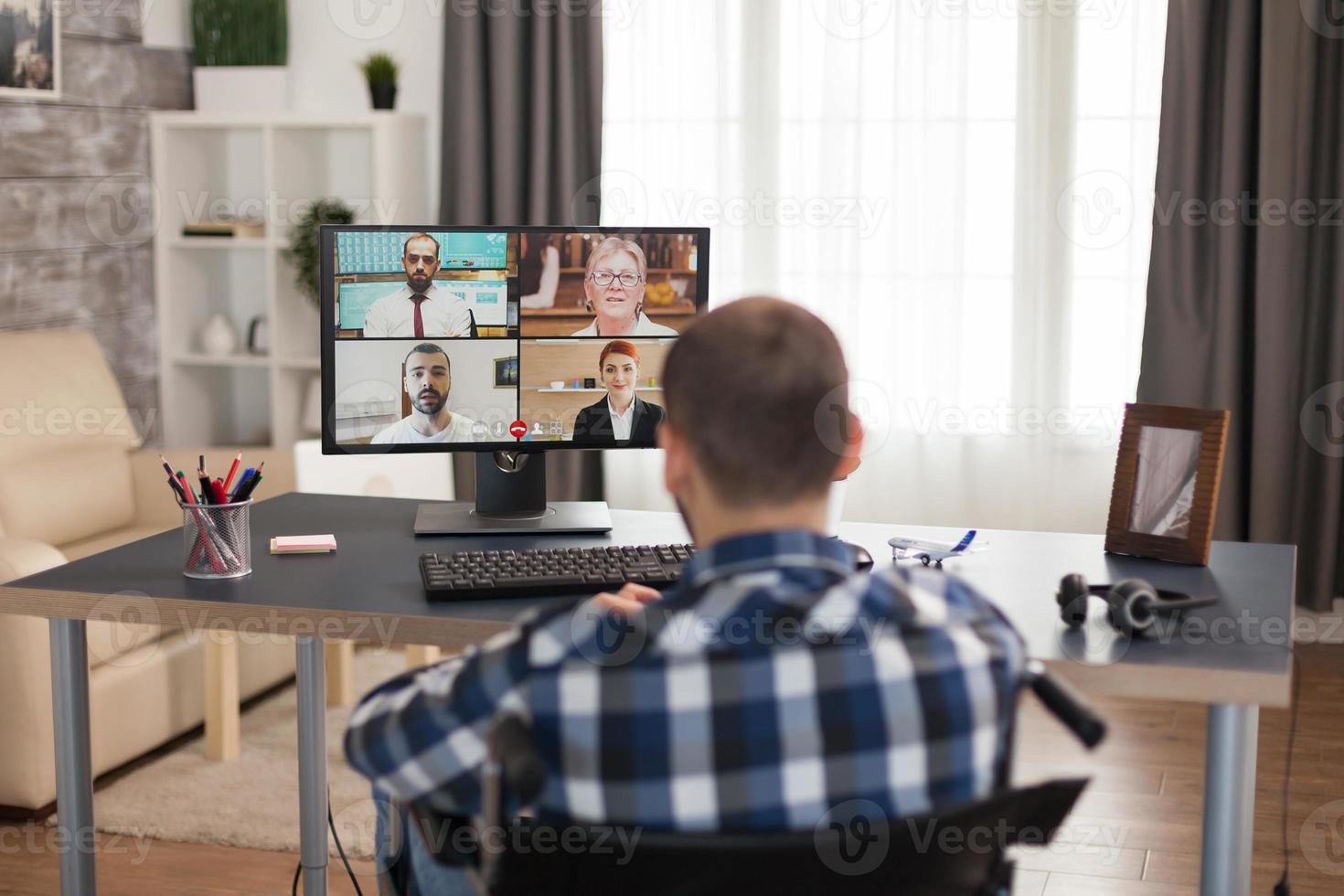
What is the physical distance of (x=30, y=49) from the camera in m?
3.61

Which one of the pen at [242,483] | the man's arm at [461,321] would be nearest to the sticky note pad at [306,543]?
the pen at [242,483]

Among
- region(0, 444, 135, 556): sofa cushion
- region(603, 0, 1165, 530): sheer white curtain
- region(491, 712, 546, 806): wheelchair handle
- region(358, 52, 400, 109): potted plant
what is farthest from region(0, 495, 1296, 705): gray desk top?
region(358, 52, 400, 109): potted plant

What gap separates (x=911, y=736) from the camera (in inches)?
38.8

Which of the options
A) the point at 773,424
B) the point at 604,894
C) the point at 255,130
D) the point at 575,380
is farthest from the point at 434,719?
the point at 255,130

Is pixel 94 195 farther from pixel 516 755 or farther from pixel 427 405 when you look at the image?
pixel 516 755

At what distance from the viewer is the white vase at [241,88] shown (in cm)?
421

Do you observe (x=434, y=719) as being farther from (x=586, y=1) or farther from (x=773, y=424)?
(x=586, y=1)

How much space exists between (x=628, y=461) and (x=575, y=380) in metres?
2.05

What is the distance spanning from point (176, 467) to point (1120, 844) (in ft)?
7.79

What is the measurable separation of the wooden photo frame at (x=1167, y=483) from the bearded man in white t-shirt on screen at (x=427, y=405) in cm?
97

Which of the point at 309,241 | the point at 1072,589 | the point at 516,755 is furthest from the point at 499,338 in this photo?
the point at 309,241

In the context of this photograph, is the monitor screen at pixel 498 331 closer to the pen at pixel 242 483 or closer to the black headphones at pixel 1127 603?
the pen at pixel 242 483

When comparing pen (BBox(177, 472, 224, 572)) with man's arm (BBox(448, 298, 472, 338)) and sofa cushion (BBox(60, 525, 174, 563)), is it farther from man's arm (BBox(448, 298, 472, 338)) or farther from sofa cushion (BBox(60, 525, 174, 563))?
sofa cushion (BBox(60, 525, 174, 563))

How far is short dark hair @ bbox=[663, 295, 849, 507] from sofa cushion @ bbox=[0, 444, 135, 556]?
248 cm
